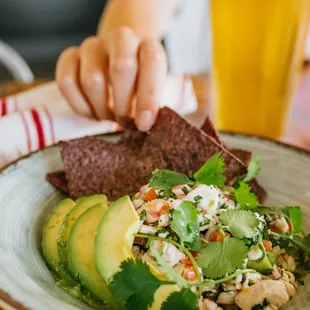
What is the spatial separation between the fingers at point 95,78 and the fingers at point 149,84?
9 cm

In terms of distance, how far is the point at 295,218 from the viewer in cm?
94

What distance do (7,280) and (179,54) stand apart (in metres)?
3.07

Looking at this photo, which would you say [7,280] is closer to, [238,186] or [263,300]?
[263,300]

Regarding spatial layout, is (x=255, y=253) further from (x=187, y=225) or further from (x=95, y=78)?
(x=95, y=78)

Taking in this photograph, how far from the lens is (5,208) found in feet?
3.12

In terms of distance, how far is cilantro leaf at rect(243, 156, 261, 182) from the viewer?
106 cm

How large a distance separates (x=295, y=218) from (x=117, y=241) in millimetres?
337

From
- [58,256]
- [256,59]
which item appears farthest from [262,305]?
[256,59]

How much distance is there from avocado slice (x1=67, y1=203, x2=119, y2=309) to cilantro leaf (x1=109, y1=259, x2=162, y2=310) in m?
0.04

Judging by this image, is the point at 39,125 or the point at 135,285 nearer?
the point at 135,285

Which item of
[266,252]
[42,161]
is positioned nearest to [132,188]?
[42,161]

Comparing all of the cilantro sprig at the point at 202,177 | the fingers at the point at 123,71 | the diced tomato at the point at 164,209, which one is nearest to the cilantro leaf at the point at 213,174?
the cilantro sprig at the point at 202,177

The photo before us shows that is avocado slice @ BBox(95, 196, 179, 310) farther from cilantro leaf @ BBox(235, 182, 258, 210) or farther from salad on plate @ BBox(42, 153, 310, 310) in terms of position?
cilantro leaf @ BBox(235, 182, 258, 210)

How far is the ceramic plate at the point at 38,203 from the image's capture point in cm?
71
